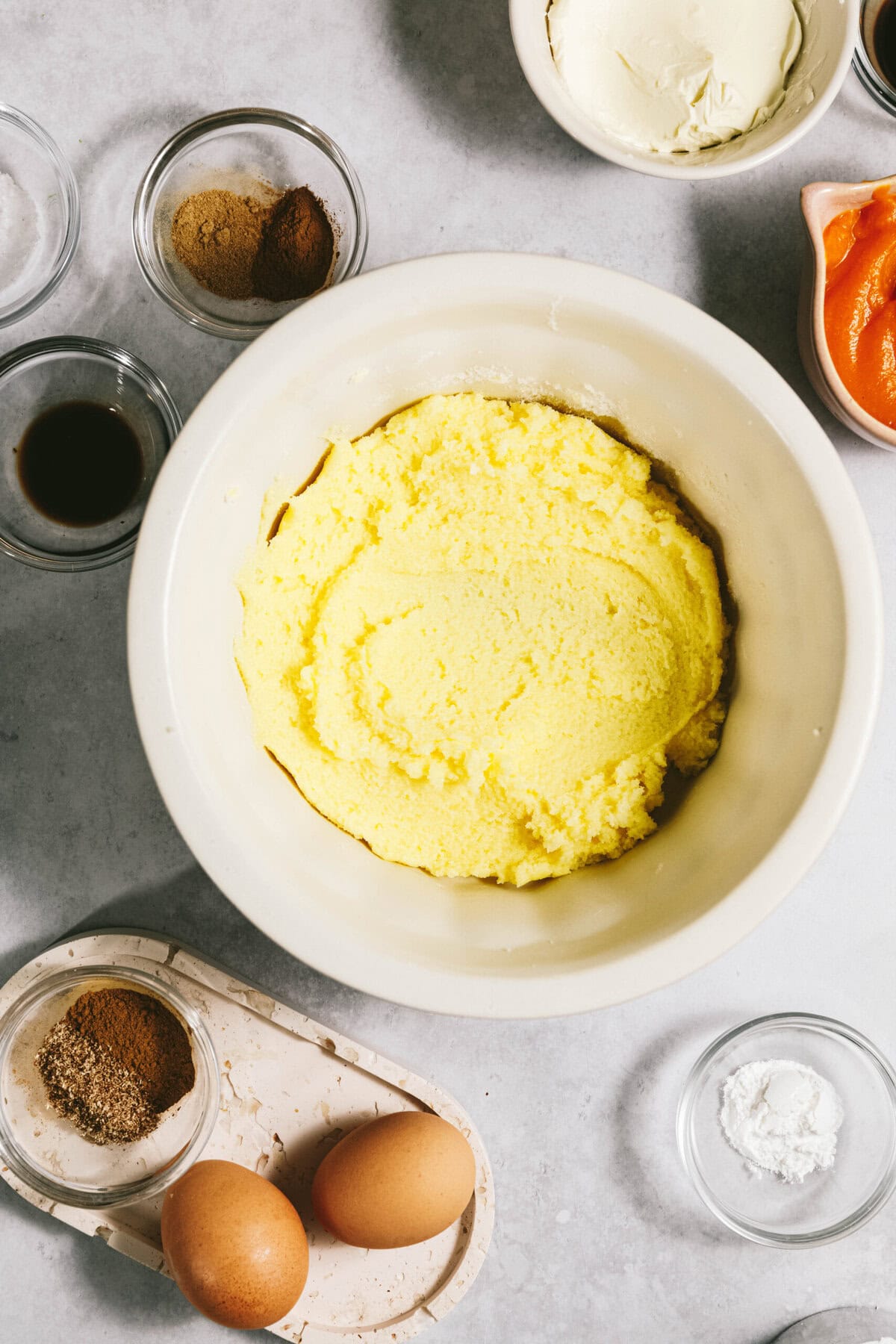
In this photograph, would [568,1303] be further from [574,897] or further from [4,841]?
[4,841]

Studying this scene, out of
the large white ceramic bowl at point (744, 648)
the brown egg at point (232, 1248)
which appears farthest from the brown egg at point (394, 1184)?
the large white ceramic bowl at point (744, 648)

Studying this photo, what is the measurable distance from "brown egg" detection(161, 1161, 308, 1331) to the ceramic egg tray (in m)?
0.08

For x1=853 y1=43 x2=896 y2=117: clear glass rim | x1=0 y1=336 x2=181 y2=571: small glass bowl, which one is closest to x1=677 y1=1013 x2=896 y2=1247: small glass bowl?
x1=0 y1=336 x2=181 y2=571: small glass bowl

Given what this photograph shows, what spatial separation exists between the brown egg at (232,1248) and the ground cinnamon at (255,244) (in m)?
1.13

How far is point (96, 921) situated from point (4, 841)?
6.6 inches

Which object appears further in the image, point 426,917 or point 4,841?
point 4,841

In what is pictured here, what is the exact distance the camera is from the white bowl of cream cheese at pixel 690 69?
1203 millimetres

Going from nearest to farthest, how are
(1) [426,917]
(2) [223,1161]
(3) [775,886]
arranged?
(3) [775,886] < (1) [426,917] < (2) [223,1161]

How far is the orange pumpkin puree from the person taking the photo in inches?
47.8

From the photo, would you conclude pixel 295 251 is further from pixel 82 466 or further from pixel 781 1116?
pixel 781 1116

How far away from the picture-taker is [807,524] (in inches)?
41.1

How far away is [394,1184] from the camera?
120 cm

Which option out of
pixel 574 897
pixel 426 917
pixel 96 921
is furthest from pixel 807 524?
pixel 96 921

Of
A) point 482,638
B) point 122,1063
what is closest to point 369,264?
point 482,638
